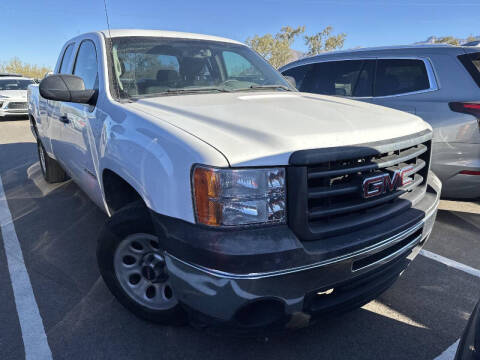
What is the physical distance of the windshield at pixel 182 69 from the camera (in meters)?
2.67

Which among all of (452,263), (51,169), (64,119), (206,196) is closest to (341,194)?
(206,196)

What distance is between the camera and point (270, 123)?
6.09ft

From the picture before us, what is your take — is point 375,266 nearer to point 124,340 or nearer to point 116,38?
point 124,340

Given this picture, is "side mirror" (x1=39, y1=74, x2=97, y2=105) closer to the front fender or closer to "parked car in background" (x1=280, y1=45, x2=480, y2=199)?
the front fender

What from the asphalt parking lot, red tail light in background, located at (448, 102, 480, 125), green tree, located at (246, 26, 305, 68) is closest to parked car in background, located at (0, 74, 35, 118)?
the asphalt parking lot

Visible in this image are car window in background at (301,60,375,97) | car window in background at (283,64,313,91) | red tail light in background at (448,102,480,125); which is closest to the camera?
red tail light in background at (448,102,480,125)

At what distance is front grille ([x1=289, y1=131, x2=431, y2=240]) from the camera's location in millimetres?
1605

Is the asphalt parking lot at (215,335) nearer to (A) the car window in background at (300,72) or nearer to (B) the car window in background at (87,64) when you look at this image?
(B) the car window in background at (87,64)

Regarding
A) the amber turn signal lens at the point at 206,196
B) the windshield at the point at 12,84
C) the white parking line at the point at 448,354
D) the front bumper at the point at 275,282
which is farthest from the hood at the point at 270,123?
the windshield at the point at 12,84

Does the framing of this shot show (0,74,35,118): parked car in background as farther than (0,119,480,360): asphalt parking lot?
Yes

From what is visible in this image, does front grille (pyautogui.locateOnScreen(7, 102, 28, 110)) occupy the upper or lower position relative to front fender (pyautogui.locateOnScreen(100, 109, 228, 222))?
lower

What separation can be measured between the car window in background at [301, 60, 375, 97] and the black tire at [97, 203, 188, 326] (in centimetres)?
349

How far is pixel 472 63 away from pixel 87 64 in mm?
3869

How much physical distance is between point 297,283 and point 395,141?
98cm
